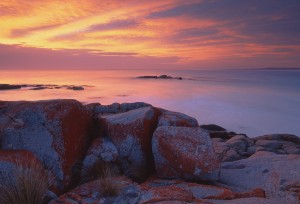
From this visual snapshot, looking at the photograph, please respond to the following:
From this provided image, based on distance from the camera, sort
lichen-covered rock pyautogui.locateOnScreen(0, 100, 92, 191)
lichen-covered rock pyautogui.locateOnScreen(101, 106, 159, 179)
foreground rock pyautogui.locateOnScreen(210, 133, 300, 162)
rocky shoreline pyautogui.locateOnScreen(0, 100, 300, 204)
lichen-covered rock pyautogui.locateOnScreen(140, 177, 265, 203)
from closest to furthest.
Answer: lichen-covered rock pyautogui.locateOnScreen(140, 177, 265, 203) < rocky shoreline pyautogui.locateOnScreen(0, 100, 300, 204) < lichen-covered rock pyautogui.locateOnScreen(0, 100, 92, 191) < lichen-covered rock pyautogui.locateOnScreen(101, 106, 159, 179) < foreground rock pyautogui.locateOnScreen(210, 133, 300, 162)

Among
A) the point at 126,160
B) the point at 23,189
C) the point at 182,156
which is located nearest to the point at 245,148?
the point at 182,156

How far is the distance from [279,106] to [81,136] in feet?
90.7

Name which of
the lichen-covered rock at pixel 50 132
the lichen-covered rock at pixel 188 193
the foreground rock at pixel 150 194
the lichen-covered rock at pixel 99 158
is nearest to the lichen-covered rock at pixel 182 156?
the lichen-covered rock at pixel 188 193

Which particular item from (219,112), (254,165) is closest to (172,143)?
(254,165)

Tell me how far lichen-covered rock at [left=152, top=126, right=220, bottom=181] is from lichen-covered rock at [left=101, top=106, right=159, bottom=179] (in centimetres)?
34

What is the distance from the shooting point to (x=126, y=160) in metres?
5.45

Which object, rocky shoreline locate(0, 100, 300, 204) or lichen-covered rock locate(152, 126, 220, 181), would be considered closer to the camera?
rocky shoreline locate(0, 100, 300, 204)

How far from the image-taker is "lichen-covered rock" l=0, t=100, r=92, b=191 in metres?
4.89

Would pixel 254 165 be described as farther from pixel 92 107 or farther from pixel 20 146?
pixel 20 146

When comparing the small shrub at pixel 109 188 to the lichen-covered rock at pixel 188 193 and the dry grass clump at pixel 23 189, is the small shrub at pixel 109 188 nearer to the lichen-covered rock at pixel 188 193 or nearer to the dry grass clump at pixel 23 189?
the lichen-covered rock at pixel 188 193

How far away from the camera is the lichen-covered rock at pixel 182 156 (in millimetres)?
5098

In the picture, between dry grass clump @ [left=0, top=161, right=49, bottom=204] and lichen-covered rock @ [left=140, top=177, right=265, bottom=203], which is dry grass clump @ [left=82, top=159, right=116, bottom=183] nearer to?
lichen-covered rock @ [left=140, top=177, right=265, bottom=203]

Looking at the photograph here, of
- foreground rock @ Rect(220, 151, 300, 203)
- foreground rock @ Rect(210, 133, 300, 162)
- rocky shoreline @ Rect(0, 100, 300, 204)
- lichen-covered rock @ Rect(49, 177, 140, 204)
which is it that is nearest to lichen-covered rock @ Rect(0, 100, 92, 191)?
rocky shoreline @ Rect(0, 100, 300, 204)

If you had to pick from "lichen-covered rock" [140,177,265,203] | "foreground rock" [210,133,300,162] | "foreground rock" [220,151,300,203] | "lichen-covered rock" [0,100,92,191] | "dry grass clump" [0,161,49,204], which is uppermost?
"lichen-covered rock" [0,100,92,191]
